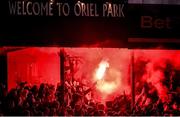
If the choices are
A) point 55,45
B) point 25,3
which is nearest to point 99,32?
point 55,45

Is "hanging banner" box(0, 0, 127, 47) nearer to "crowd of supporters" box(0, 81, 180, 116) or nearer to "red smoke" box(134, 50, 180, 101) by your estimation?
"red smoke" box(134, 50, 180, 101)

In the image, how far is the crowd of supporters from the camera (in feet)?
34.8

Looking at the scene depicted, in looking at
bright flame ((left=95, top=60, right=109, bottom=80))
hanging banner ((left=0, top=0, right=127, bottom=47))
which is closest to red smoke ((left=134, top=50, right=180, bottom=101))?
hanging banner ((left=0, top=0, right=127, bottom=47))

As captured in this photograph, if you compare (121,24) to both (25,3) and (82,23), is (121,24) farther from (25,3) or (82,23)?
(25,3)

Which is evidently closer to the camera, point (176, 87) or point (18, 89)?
point (18, 89)

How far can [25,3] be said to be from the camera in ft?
35.2

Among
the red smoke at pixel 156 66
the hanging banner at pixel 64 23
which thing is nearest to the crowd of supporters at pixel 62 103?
the red smoke at pixel 156 66

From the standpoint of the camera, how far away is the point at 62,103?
1078 centimetres

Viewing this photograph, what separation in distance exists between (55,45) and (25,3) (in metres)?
1.46

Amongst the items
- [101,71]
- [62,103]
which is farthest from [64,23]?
[62,103]

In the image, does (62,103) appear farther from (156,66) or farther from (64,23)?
(156,66)

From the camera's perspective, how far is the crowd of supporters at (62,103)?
10.6m

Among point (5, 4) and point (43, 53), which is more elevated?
point (5, 4)

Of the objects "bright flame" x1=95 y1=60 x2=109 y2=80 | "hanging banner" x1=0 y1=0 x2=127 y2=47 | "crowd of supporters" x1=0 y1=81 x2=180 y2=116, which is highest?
"hanging banner" x1=0 y1=0 x2=127 y2=47
